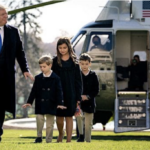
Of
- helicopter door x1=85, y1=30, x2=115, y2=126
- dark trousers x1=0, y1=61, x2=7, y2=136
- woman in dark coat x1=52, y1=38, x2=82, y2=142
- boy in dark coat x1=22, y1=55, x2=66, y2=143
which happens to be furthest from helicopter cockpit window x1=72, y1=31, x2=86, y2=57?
dark trousers x1=0, y1=61, x2=7, y2=136

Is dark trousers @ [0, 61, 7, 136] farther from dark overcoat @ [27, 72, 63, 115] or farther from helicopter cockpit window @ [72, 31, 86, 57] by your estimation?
helicopter cockpit window @ [72, 31, 86, 57]

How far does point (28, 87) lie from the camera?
49812 mm

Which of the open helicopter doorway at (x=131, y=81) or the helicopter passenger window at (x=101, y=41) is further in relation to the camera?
→ the helicopter passenger window at (x=101, y=41)

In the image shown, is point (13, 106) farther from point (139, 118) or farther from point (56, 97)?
point (139, 118)

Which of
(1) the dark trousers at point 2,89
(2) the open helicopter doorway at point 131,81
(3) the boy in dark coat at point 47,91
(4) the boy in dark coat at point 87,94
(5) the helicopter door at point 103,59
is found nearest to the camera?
(1) the dark trousers at point 2,89

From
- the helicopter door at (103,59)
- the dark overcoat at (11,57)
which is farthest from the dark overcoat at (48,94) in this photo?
the helicopter door at (103,59)

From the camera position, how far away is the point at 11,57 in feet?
26.6

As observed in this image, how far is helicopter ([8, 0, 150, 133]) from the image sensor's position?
15633 mm

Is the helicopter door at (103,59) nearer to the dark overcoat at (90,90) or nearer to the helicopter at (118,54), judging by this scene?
the helicopter at (118,54)

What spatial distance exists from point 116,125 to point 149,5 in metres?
2.94

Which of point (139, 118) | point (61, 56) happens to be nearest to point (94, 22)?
point (139, 118)

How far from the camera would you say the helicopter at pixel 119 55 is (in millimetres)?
15633

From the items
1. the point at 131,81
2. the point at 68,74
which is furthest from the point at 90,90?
the point at 131,81

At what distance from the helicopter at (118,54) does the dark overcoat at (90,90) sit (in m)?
4.23
